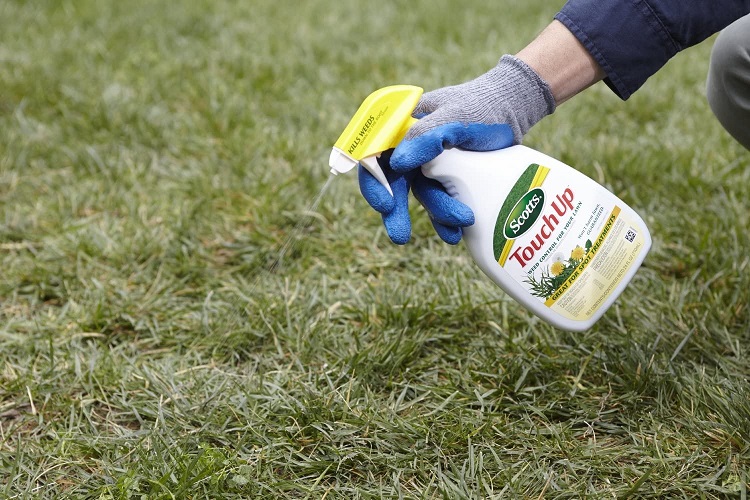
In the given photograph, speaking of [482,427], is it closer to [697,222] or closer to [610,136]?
[697,222]

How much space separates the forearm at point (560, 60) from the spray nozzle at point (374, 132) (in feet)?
0.90

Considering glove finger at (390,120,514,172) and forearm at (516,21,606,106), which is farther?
forearm at (516,21,606,106)

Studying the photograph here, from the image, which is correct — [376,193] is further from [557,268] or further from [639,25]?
[639,25]

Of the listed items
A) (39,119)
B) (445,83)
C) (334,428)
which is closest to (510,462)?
(334,428)

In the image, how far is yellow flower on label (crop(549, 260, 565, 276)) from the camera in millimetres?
1572

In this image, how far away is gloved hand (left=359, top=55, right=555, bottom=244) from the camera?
148 cm

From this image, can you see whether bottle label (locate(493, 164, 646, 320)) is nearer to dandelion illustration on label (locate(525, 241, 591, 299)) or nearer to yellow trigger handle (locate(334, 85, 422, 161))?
dandelion illustration on label (locate(525, 241, 591, 299))

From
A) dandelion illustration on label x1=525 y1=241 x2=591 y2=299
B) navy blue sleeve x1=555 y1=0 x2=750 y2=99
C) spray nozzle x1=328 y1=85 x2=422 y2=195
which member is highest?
navy blue sleeve x1=555 y1=0 x2=750 y2=99

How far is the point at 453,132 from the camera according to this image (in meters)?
1.48

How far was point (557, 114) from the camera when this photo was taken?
120 inches

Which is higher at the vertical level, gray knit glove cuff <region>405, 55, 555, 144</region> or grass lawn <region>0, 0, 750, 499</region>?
gray knit glove cuff <region>405, 55, 555, 144</region>

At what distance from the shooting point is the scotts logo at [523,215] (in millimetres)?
1560

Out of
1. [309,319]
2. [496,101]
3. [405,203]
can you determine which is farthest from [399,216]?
[309,319]

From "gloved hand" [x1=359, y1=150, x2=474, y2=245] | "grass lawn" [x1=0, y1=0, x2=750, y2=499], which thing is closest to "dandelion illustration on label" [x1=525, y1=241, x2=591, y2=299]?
Result: "gloved hand" [x1=359, y1=150, x2=474, y2=245]
